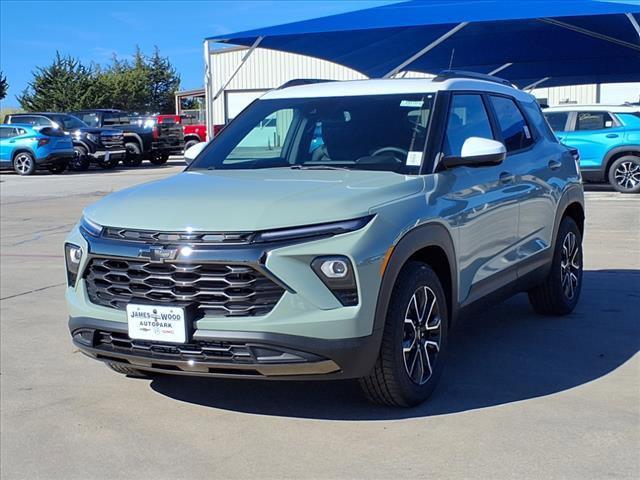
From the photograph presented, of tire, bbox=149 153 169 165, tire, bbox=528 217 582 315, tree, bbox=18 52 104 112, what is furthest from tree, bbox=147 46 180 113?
tire, bbox=528 217 582 315

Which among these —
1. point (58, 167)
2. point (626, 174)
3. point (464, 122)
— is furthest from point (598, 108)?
point (58, 167)

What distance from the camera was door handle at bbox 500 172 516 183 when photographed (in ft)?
17.0

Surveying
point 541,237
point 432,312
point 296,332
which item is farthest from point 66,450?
point 541,237

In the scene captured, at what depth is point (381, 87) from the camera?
5148mm

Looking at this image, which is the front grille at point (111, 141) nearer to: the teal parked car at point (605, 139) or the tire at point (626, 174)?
the teal parked car at point (605, 139)

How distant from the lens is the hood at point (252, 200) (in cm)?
377

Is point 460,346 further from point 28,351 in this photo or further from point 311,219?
point 28,351

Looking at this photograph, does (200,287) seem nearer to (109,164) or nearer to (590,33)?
(590,33)

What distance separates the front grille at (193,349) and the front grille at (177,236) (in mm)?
461

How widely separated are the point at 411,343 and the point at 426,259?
480 millimetres

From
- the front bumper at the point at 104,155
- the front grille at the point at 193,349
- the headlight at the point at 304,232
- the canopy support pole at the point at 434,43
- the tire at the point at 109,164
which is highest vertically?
the canopy support pole at the point at 434,43

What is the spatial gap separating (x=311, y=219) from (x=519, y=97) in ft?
9.82

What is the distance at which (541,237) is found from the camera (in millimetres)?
5824

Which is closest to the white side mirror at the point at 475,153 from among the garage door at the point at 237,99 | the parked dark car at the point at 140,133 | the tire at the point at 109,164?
the tire at the point at 109,164
